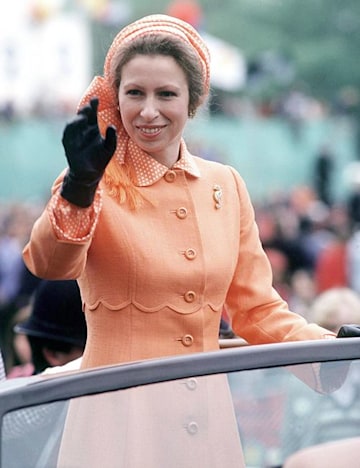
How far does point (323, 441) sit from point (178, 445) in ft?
0.94

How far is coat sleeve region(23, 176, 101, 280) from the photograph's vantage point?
2498 millimetres

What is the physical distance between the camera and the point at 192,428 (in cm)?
232

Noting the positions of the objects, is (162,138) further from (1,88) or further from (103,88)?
(1,88)

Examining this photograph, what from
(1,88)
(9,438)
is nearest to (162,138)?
(9,438)

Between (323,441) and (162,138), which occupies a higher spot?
(162,138)

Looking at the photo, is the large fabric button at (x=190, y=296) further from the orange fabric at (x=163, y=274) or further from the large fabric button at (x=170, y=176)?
the large fabric button at (x=170, y=176)

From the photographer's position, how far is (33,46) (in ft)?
65.8

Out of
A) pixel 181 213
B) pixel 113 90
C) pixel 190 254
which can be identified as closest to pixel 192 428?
pixel 190 254

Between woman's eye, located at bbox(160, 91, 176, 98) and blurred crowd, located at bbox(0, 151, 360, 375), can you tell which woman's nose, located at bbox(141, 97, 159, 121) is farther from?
blurred crowd, located at bbox(0, 151, 360, 375)

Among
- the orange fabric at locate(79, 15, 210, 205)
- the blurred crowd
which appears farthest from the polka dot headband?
the blurred crowd

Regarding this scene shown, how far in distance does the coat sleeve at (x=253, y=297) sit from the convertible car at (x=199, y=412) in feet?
1.71

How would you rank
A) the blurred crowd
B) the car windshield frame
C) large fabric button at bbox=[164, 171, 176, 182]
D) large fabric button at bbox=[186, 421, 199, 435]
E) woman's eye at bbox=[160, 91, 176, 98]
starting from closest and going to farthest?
the car windshield frame, large fabric button at bbox=[186, 421, 199, 435], woman's eye at bbox=[160, 91, 176, 98], large fabric button at bbox=[164, 171, 176, 182], the blurred crowd

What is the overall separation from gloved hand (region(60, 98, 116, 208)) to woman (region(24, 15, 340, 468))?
0.27 feet

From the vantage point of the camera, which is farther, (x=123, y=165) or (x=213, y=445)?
(x=123, y=165)
